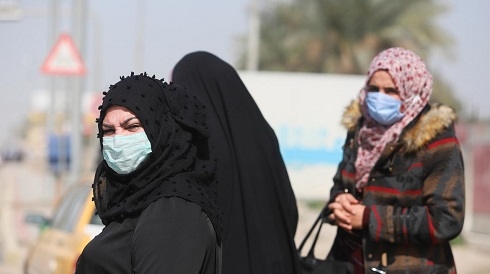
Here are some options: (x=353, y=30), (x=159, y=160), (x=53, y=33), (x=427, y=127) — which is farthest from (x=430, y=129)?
(x=353, y=30)

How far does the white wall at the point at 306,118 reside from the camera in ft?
50.2

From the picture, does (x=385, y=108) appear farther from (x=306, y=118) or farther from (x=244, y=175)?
(x=306, y=118)

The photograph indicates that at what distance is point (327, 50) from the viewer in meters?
27.5

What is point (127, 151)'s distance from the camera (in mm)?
2559

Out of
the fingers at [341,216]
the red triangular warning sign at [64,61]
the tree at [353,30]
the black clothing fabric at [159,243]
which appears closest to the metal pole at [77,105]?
the red triangular warning sign at [64,61]

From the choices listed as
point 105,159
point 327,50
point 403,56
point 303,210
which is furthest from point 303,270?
point 327,50

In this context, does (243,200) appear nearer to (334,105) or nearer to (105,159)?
(105,159)

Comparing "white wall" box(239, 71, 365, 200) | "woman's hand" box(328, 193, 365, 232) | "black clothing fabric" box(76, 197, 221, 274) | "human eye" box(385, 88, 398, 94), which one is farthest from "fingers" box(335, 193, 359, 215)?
"white wall" box(239, 71, 365, 200)

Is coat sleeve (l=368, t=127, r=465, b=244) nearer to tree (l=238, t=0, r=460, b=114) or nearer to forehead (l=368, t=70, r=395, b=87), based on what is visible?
forehead (l=368, t=70, r=395, b=87)

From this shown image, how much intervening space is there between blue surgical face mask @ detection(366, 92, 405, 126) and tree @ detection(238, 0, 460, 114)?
21842 millimetres

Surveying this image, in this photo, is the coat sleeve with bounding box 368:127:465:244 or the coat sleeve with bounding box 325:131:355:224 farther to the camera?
the coat sleeve with bounding box 325:131:355:224

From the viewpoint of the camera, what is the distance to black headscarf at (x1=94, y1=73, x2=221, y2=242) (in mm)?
2586

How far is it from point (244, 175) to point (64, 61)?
11.7 m

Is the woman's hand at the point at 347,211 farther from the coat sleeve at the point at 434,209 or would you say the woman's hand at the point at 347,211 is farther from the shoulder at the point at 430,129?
the shoulder at the point at 430,129
